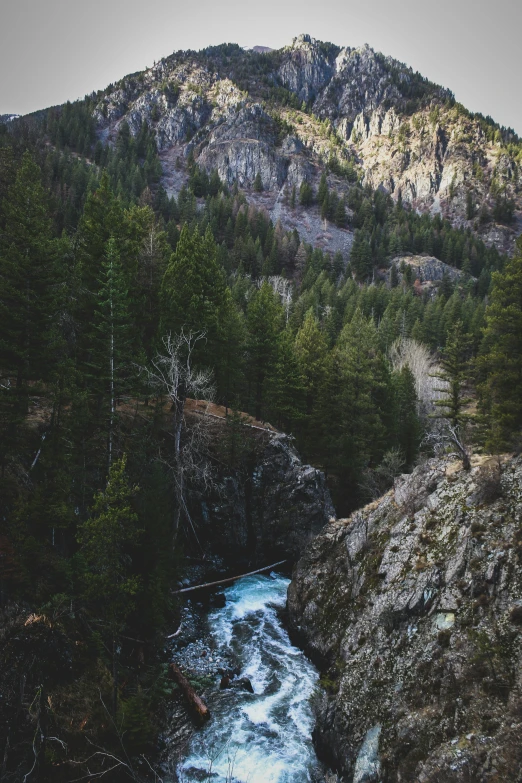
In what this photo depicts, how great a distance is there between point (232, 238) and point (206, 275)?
84.3m

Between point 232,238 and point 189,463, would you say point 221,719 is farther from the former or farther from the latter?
point 232,238

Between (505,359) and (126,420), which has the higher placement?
(505,359)

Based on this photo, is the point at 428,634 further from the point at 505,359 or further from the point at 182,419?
the point at 182,419

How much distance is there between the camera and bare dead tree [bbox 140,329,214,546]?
71.0ft

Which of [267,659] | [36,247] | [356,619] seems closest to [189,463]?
[267,659]

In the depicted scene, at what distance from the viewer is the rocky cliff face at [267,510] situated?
2720cm

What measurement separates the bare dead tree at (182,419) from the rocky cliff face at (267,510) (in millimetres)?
1973

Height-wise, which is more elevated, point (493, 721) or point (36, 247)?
point (36, 247)

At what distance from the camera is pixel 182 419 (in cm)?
2289

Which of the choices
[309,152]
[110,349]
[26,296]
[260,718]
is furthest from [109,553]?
[309,152]

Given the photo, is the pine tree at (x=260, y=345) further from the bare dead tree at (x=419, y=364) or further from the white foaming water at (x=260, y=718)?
the bare dead tree at (x=419, y=364)

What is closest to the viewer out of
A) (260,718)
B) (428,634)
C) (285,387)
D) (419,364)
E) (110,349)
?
(428,634)

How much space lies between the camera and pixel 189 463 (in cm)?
2289

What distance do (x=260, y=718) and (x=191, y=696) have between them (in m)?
2.50
